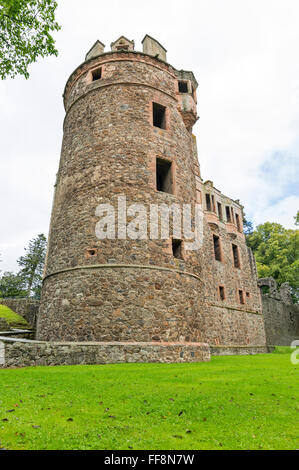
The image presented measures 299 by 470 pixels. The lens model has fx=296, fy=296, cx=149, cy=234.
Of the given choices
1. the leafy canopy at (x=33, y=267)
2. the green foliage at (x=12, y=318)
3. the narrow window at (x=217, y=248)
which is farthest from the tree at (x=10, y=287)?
the narrow window at (x=217, y=248)

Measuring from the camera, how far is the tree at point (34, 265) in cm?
3925

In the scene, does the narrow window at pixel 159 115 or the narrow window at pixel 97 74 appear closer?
the narrow window at pixel 159 115

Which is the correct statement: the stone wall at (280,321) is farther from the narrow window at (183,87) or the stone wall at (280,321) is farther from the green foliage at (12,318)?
the green foliage at (12,318)

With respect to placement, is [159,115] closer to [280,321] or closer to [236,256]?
[236,256]

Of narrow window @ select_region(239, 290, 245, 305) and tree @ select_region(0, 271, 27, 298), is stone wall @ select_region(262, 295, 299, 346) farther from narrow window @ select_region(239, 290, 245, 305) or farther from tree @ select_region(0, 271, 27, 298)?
tree @ select_region(0, 271, 27, 298)

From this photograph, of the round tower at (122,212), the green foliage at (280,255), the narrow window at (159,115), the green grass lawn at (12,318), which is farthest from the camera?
the green foliage at (280,255)

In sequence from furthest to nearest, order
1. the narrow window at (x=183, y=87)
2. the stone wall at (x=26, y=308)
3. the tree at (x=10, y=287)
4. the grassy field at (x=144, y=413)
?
the tree at (x=10, y=287)
the stone wall at (x=26, y=308)
the narrow window at (x=183, y=87)
the grassy field at (x=144, y=413)

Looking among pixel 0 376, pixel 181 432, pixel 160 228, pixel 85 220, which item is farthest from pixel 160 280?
pixel 181 432

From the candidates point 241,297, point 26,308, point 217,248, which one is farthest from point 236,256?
point 26,308

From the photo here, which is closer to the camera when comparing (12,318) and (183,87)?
(183,87)

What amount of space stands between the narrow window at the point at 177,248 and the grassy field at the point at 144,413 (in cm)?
578

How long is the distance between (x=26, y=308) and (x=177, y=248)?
37.7ft

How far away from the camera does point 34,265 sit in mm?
41000

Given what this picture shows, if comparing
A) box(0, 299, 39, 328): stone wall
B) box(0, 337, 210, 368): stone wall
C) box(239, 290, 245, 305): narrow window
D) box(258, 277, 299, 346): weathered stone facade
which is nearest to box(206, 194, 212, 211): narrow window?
box(239, 290, 245, 305): narrow window
